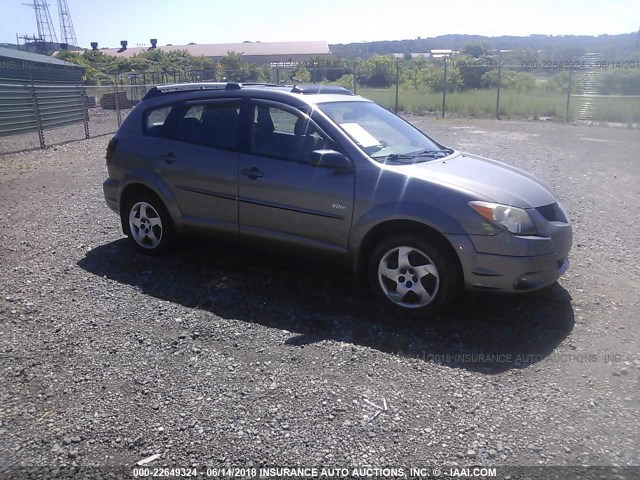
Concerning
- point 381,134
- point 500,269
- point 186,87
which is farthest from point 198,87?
point 500,269

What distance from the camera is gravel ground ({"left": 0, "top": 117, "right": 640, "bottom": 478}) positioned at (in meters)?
3.22

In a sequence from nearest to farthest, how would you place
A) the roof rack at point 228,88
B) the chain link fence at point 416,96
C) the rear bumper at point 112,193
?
the roof rack at point 228,88 → the rear bumper at point 112,193 → the chain link fence at point 416,96

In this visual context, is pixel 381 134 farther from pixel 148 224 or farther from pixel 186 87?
pixel 148 224

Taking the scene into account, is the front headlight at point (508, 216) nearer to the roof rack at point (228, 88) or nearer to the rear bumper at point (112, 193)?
the roof rack at point (228, 88)

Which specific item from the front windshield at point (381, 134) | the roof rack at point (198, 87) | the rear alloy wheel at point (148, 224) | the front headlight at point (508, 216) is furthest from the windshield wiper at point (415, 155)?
the rear alloy wheel at point (148, 224)

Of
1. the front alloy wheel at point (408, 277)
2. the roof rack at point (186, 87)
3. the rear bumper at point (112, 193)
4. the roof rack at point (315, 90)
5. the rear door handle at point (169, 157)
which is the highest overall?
the roof rack at point (186, 87)

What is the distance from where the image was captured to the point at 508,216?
459cm

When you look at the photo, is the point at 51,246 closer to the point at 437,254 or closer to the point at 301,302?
the point at 301,302

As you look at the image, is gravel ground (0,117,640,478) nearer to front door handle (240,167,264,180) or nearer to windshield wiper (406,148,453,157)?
front door handle (240,167,264,180)

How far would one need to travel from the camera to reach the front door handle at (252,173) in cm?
552

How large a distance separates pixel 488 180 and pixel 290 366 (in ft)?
7.47

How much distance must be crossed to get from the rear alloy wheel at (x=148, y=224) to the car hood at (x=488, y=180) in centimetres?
265

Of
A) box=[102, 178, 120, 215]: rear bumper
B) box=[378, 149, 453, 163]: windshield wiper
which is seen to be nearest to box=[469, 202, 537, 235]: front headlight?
box=[378, 149, 453, 163]: windshield wiper

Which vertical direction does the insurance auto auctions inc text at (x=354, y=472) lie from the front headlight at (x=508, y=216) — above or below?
below
